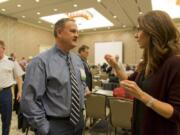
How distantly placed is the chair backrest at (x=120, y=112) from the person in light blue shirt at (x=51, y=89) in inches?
58.3

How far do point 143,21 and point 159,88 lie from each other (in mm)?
437

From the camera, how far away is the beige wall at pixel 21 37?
38.4 feet

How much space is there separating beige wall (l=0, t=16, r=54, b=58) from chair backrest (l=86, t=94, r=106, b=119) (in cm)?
931

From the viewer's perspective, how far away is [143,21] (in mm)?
1348

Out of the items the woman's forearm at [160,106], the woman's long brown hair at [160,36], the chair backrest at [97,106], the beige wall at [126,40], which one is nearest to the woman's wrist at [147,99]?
the woman's forearm at [160,106]

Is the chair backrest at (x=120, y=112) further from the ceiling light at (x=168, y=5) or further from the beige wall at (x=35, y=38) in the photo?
the beige wall at (x=35, y=38)

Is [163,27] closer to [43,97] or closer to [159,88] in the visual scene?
[159,88]

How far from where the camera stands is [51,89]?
1.72 metres

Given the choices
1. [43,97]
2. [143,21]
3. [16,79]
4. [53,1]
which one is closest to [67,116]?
[43,97]

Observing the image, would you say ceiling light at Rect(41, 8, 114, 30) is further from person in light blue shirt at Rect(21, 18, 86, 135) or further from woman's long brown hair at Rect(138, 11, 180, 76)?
woman's long brown hair at Rect(138, 11, 180, 76)

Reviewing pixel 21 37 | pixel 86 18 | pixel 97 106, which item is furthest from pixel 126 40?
pixel 97 106

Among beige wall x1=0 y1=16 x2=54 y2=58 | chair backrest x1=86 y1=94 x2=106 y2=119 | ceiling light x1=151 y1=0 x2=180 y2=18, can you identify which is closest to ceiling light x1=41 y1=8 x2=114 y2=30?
beige wall x1=0 y1=16 x2=54 y2=58

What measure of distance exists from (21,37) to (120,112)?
1112 cm

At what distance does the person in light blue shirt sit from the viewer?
5.42 feet
